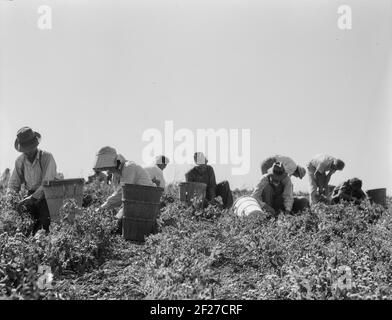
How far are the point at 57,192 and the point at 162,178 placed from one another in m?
3.31

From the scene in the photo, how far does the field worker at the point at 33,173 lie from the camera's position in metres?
6.76

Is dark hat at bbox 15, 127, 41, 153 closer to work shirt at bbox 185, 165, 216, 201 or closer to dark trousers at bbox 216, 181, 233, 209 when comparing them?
work shirt at bbox 185, 165, 216, 201

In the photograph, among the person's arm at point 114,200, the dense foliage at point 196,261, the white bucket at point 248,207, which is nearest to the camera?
the dense foliage at point 196,261

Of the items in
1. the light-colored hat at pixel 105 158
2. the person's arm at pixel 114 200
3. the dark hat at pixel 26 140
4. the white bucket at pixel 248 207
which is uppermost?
the dark hat at pixel 26 140

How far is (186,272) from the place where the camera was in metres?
4.05

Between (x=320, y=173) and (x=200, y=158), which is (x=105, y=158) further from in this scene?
(x=320, y=173)

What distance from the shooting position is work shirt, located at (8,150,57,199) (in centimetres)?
696

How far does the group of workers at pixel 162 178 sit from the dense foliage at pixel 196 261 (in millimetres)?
442

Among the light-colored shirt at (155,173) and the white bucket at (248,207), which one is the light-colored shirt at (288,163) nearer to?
the white bucket at (248,207)

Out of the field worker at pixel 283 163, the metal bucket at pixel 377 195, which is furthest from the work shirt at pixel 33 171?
the metal bucket at pixel 377 195

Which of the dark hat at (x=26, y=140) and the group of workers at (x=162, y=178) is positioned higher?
the dark hat at (x=26, y=140)

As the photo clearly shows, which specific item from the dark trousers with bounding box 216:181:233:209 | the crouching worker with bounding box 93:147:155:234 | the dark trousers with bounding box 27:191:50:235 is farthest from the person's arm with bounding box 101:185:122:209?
the dark trousers with bounding box 216:181:233:209
